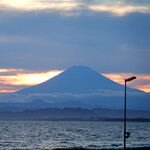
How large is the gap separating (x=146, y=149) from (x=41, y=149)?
14.0 m

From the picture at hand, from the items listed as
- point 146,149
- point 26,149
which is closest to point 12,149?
point 26,149

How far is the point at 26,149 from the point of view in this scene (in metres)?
60.4

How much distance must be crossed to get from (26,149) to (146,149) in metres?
16.0

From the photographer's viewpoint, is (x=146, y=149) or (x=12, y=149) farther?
(x=12, y=149)

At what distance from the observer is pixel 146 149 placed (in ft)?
177

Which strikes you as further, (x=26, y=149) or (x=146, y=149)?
(x=26, y=149)

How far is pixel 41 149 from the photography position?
197 ft

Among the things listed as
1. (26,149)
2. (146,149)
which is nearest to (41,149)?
(26,149)

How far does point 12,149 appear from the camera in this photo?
194 feet

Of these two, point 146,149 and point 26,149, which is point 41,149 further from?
point 146,149

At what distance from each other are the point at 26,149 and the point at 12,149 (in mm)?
2128

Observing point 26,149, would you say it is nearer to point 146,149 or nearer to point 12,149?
point 12,149
